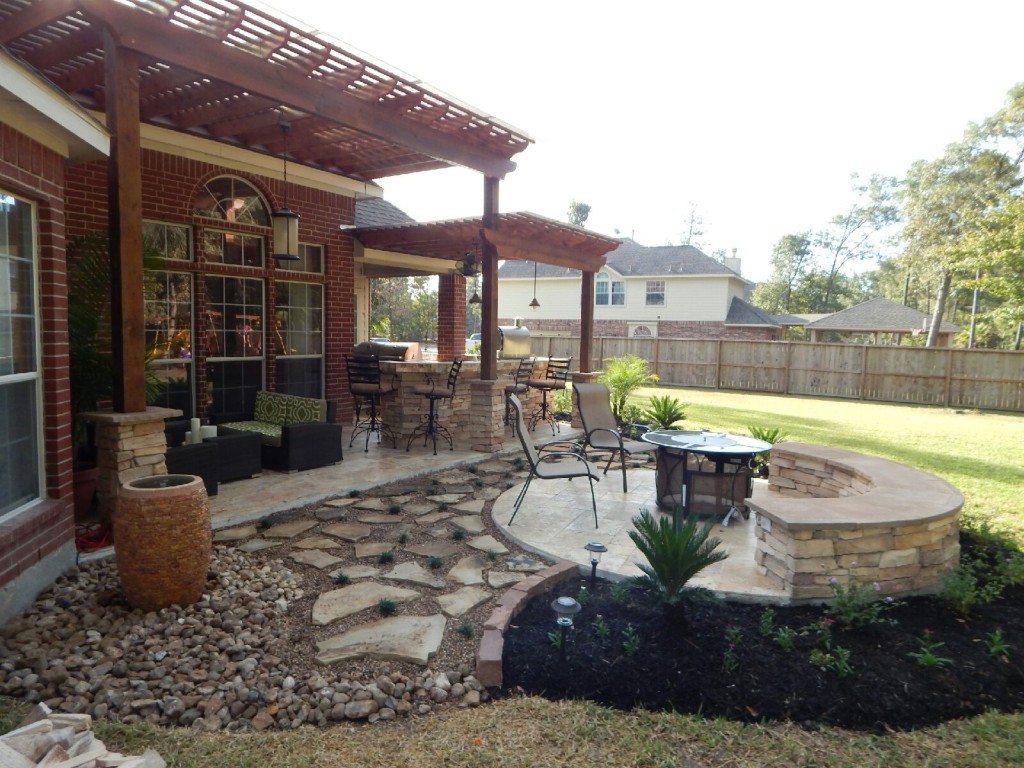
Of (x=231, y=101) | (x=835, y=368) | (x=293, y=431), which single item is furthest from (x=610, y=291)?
(x=231, y=101)

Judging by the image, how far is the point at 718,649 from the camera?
2982 mm

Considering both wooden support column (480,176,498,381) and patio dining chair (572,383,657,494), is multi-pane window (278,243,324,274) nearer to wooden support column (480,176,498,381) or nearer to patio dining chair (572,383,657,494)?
wooden support column (480,176,498,381)

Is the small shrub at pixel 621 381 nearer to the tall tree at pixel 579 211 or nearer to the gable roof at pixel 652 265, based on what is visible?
the gable roof at pixel 652 265

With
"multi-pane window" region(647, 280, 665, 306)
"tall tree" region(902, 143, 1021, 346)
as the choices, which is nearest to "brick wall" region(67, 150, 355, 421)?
"multi-pane window" region(647, 280, 665, 306)

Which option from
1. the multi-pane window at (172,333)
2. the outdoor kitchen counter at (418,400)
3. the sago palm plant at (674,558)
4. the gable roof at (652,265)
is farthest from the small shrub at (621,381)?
the gable roof at (652,265)

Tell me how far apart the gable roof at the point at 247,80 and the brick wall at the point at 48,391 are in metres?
0.91

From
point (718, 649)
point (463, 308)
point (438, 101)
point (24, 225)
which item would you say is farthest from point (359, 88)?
point (463, 308)

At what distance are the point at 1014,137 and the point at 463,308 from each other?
21.9 meters

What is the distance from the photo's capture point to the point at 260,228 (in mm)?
7969

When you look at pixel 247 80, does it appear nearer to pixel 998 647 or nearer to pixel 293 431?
pixel 293 431

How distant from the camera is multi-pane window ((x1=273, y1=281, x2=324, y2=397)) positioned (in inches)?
330

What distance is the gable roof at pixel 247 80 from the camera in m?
4.13

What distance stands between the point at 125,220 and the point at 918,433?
458 inches

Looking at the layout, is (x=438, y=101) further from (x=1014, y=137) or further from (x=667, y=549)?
(x=1014, y=137)
